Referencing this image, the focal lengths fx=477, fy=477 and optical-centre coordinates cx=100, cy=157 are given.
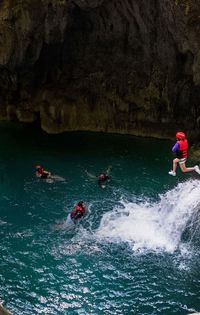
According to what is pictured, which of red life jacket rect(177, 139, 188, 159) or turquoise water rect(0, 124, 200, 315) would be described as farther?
red life jacket rect(177, 139, 188, 159)

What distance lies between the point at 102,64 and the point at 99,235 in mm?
20194

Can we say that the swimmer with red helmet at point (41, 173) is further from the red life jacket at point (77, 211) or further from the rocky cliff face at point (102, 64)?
the rocky cliff face at point (102, 64)

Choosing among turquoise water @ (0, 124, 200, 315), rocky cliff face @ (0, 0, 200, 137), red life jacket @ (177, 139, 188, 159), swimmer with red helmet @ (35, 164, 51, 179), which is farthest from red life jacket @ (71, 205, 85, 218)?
rocky cliff face @ (0, 0, 200, 137)

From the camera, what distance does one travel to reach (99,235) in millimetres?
27781

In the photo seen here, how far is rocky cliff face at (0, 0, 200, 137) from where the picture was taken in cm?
3788

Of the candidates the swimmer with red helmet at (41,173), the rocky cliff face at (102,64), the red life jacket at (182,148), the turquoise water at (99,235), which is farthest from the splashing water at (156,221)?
the rocky cliff face at (102,64)

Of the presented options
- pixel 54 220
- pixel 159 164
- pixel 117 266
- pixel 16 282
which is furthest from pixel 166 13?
pixel 16 282

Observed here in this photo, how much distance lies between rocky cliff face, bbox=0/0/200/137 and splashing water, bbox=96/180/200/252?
1283cm

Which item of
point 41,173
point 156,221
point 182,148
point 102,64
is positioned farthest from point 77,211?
point 102,64

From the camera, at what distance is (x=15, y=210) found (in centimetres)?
3047

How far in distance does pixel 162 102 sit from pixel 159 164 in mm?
7457

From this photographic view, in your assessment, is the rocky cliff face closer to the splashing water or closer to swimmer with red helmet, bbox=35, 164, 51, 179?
swimmer with red helmet, bbox=35, 164, 51, 179

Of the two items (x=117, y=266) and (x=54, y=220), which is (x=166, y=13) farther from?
(x=117, y=266)

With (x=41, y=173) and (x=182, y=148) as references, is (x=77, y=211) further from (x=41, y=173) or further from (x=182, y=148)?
(x=182, y=148)
